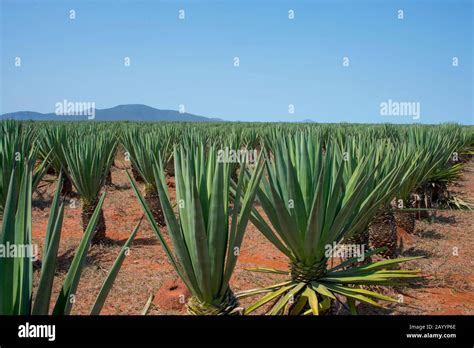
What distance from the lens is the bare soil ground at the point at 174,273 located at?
11.0ft

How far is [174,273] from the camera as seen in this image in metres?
4.02

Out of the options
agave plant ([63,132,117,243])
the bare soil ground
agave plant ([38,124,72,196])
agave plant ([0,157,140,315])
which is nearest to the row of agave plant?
agave plant ([0,157,140,315])

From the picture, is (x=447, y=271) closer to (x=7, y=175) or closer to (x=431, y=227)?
(x=431, y=227)

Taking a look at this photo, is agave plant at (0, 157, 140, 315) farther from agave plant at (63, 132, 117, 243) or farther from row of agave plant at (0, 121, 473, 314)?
agave plant at (63, 132, 117, 243)

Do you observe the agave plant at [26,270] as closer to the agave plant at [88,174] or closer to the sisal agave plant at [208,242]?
the sisal agave plant at [208,242]

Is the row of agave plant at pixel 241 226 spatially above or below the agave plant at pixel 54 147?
below

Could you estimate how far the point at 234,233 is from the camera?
1.74m

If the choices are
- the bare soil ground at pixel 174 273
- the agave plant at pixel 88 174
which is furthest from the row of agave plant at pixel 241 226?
the agave plant at pixel 88 174

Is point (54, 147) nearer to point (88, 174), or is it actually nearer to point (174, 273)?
point (88, 174)
